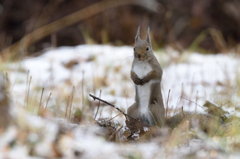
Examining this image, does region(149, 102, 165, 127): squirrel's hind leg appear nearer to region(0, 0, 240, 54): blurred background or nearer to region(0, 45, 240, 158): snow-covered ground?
region(0, 45, 240, 158): snow-covered ground

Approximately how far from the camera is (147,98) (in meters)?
2.23

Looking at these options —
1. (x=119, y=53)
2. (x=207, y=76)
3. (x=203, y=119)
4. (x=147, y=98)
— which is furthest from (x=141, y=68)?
(x=119, y=53)

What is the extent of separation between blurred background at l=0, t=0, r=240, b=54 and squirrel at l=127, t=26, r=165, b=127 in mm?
5312

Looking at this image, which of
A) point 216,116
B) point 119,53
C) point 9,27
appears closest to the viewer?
point 216,116

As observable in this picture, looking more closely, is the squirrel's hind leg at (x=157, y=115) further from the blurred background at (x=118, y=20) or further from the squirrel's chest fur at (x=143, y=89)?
the blurred background at (x=118, y=20)

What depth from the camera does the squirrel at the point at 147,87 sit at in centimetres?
221

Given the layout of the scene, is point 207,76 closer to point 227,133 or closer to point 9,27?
point 227,133

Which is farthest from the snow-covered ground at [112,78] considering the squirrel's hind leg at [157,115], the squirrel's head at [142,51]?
the squirrel's head at [142,51]

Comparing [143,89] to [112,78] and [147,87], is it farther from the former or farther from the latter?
[112,78]

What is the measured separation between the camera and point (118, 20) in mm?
8102

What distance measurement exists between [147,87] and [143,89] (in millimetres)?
32

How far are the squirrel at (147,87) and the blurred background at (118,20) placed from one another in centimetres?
531

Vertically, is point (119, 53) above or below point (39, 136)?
above

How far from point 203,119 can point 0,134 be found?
1365mm
